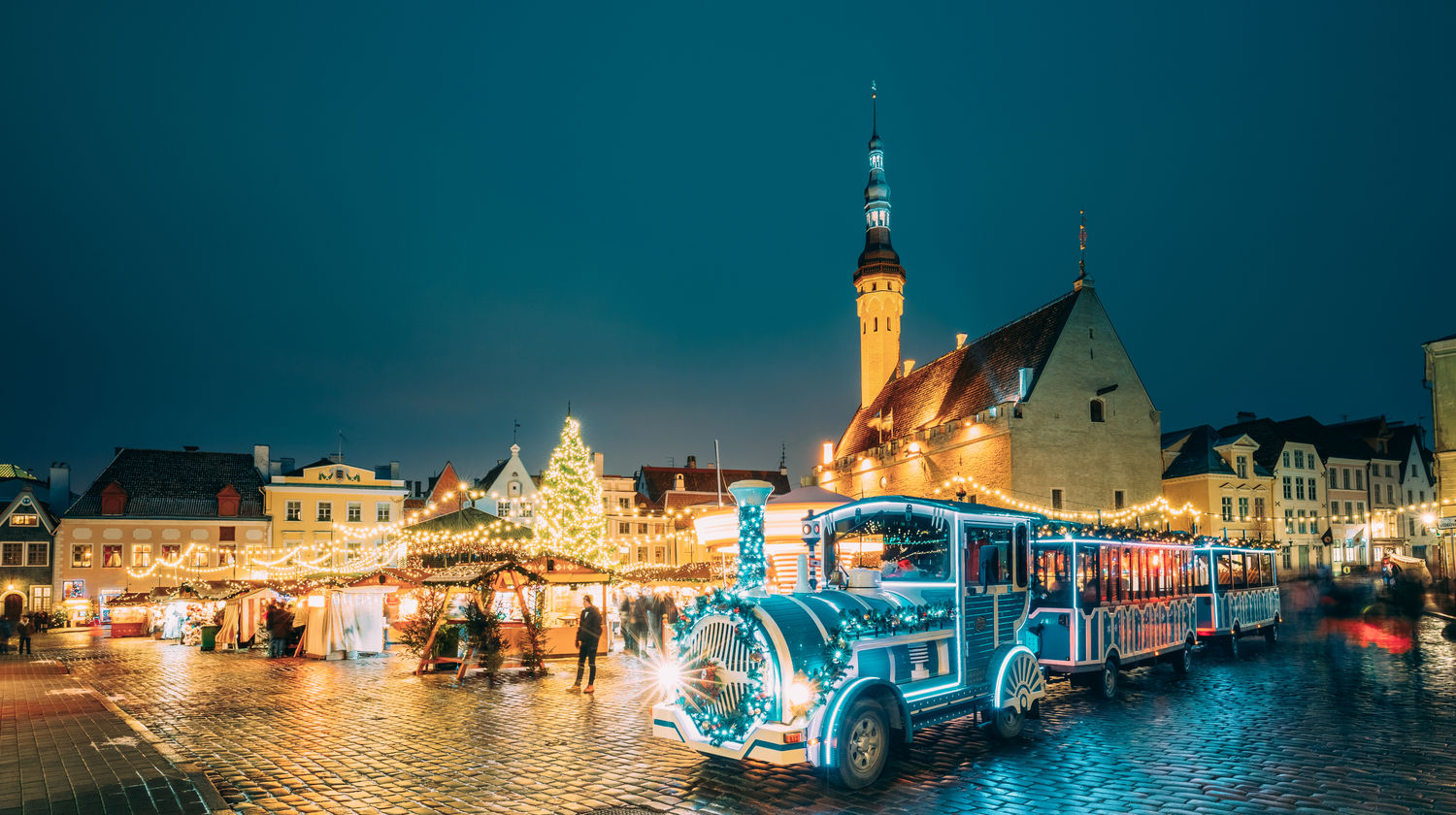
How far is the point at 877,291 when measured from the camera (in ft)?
184

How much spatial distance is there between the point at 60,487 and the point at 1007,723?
211 feet

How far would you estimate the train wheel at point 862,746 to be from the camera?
8844 millimetres

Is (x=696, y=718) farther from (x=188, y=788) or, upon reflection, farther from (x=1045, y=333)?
(x=1045, y=333)

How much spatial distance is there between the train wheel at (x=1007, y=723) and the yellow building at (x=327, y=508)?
5111cm

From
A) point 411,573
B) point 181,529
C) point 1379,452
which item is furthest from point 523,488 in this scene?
point 1379,452

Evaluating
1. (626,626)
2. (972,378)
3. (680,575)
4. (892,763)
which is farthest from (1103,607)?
(972,378)

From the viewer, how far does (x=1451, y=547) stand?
126 ft

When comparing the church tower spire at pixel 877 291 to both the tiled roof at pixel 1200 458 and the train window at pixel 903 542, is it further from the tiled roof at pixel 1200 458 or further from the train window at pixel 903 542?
the train window at pixel 903 542

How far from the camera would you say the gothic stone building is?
3950 centimetres

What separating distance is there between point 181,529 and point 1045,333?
1939 inches

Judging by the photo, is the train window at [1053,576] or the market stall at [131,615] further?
the market stall at [131,615]

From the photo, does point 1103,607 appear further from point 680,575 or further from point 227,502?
point 227,502

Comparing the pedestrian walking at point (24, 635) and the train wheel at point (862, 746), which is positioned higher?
the train wheel at point (862, 746)

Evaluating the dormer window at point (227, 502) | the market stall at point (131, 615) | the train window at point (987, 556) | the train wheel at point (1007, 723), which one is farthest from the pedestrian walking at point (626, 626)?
the dormer window at point (227, 502)
